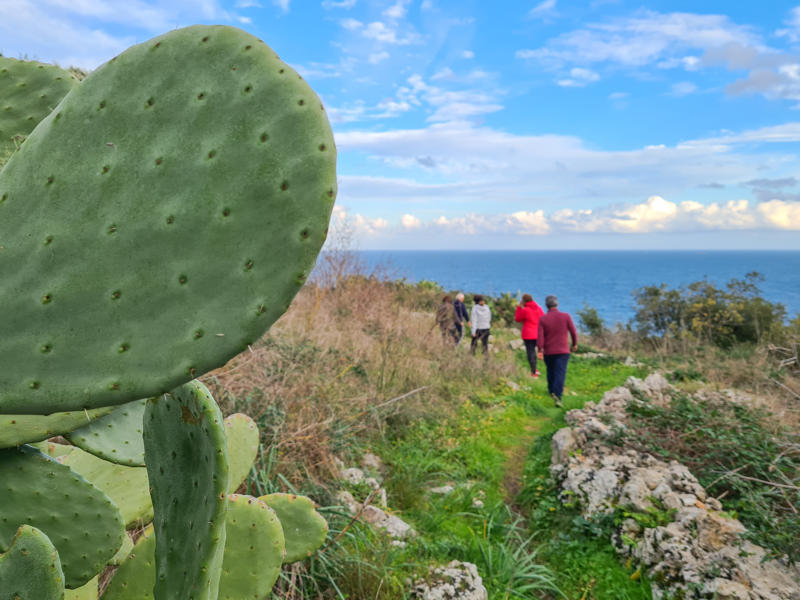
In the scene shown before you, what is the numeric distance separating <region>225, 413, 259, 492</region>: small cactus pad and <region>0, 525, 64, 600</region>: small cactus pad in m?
1.16

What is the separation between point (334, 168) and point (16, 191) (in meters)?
0.64

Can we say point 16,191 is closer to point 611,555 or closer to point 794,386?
point 611,555

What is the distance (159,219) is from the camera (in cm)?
92

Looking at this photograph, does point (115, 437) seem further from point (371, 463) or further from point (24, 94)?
point (371, 463)

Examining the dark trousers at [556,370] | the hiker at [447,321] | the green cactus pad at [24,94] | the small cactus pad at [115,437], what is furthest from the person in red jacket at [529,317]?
the green cactus pad at [24,94]

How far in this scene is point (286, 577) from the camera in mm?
2648

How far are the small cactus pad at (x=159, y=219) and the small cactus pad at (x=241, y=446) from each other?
1.37 m

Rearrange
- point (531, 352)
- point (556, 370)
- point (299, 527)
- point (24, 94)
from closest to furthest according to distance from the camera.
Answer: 1. point (24, 94)
2. point (299, 527)
3. point (556, 370)
4. point (531, 352)

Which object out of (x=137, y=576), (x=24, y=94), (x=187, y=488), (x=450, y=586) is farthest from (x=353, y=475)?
(x=24, y=94)

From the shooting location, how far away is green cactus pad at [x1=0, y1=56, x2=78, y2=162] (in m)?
1.55

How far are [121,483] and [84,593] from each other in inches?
14.6

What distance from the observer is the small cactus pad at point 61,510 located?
1.42 m

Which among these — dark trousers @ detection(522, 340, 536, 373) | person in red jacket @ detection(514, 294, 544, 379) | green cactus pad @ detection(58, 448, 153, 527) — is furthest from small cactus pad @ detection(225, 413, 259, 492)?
dark trousers @ detection(522, 340, 536, 373)

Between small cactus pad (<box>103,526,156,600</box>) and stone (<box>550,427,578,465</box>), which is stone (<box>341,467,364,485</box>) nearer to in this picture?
stone (<box>550,427,578,465</box>)
